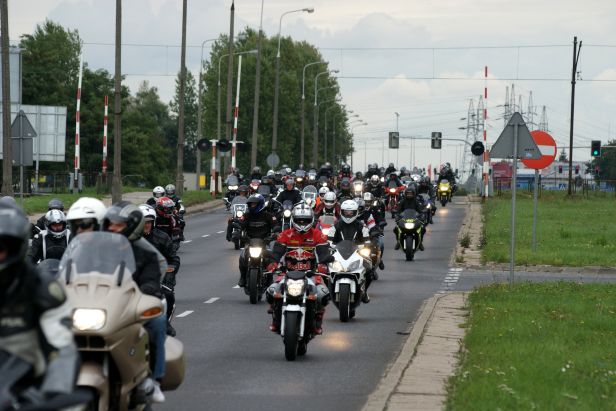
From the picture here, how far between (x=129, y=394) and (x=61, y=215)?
6696mm

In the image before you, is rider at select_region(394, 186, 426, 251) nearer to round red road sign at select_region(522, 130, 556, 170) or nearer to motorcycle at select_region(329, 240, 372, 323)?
round red road sign at select_region(522, 130, 556, 170)

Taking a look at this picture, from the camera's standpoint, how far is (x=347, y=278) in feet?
60.8

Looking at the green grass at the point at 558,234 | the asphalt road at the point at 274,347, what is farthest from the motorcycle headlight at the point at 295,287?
the green grass at the point at 558,234

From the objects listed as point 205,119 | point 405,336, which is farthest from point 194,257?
point 205,119

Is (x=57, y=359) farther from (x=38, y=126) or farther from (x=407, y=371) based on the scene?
(x=38, y=126)

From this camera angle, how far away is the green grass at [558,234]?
103 ft

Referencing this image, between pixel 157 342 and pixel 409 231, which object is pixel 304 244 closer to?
pixel 157 342

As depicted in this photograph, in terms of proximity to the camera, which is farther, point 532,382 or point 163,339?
point 532,382

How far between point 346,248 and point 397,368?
19.0 feet

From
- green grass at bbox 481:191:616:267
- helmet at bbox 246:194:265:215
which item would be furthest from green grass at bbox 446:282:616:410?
green grass at bbox 481:191:616:267

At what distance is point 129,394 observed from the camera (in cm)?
891

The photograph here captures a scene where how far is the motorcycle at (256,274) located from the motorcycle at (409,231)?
1080cm

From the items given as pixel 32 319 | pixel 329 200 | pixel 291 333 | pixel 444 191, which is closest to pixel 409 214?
pixel 329 200

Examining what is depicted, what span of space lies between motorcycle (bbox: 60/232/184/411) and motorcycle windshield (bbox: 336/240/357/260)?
9.44 m
